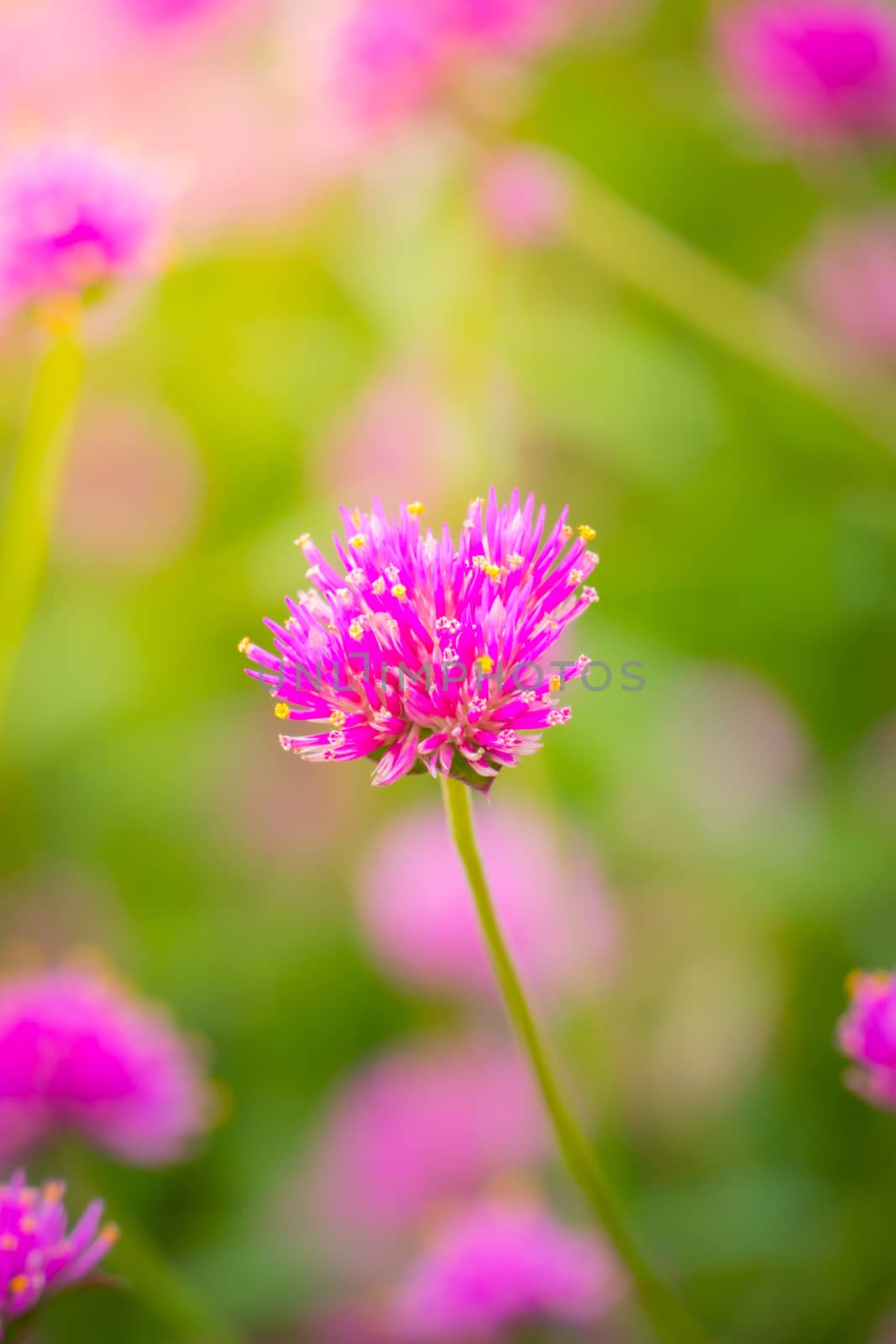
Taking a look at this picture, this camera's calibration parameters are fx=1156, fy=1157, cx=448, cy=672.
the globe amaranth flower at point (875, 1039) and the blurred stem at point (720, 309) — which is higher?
the blurred stem at point (720, 309)

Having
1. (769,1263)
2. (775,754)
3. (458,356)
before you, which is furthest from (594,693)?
(769,1263)

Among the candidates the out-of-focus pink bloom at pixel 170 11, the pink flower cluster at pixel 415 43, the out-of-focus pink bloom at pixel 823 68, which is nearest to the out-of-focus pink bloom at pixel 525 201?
the pink flower cluster at pixel 415 43

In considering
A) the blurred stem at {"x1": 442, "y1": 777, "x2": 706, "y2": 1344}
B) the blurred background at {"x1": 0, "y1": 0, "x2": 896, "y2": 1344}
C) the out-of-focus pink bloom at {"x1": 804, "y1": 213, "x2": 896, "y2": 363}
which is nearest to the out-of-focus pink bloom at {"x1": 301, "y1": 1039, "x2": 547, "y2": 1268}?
the blurred background at {"x1": 0, "y1": 0, "x2": 896, "y2": 1344}

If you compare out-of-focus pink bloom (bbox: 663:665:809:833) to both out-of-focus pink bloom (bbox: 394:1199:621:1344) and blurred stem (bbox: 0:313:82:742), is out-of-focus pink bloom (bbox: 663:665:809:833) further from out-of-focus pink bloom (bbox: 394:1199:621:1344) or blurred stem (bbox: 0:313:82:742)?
blurred stem (bbox: 0:313:82:742)

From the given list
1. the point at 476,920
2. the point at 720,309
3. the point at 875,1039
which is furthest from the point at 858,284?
the point at 875,1039

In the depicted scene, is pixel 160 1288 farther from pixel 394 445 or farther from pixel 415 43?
pixel 415 43

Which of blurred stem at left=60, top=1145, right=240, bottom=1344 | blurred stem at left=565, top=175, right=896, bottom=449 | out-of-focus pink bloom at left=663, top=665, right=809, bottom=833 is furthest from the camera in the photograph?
out-of-focus pink bloom at left=663, top=665, right=809, bottom=833

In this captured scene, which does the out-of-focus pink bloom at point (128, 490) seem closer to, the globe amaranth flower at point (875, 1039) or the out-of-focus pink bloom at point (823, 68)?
the out-of-focus pink bloom at point (823, 68)
